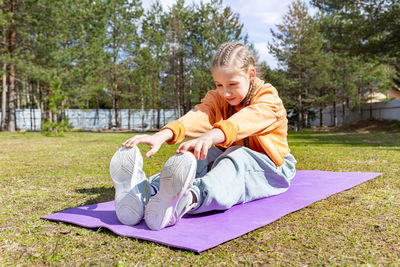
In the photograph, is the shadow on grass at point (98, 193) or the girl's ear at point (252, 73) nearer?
the girl's ear at point (252, 73)

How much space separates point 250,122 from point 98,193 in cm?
151

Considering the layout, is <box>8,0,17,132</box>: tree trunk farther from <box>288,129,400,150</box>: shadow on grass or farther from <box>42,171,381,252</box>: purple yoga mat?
<box>42,171,381,252</box>: purple yoga mat

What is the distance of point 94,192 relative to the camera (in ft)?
9.71

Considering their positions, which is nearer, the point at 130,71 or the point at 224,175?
the point at 224,175

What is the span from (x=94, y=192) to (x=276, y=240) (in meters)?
1.78

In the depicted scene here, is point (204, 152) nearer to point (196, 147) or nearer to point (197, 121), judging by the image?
point (196, 147)

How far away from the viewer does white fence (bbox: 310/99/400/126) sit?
1903cm

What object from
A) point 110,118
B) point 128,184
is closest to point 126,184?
point 128,184

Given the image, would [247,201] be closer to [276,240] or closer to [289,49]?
[276,240]

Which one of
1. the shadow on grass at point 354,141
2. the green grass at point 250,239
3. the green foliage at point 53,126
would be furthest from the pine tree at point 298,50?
the green grass at point 250,239

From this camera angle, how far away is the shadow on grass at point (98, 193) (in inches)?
104

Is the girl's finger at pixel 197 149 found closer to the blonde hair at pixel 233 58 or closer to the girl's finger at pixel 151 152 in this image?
the girl's finger at pixel 151 152

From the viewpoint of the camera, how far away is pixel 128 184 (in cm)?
186

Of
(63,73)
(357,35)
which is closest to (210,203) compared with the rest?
(357,35)
